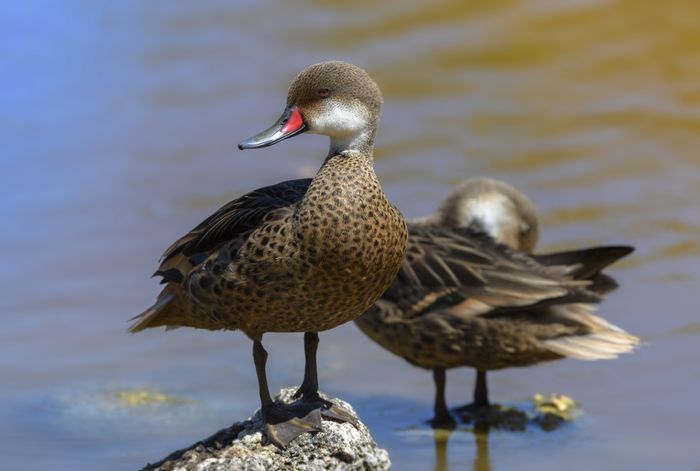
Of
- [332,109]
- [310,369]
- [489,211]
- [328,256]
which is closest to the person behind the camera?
[328,256]

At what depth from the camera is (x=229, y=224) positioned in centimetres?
504

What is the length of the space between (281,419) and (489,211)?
349 cm

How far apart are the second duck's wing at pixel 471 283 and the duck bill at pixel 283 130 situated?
2.34 m

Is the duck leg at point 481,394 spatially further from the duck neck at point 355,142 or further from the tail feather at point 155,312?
the duck neck at point 355,142

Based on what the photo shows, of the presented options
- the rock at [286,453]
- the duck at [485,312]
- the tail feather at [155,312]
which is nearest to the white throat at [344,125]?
the tail feather at [155,312]

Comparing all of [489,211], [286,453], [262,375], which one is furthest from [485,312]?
[286,453]

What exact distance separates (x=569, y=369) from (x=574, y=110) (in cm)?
486

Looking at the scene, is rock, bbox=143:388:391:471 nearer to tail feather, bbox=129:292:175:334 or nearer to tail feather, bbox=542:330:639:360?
tail feather, bbox=129:292:175:334

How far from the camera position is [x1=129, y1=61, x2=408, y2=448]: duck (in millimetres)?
4680

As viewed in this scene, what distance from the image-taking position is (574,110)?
12562 millimetres

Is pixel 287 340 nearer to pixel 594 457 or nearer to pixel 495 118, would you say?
pixel 594 457

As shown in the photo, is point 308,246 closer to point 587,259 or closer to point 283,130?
point 283,130

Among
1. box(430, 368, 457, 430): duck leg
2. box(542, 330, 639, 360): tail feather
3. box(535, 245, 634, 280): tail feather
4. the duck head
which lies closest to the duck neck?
box(542, 330, 639, 360): tail feather

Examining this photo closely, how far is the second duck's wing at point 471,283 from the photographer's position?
6.99 m
